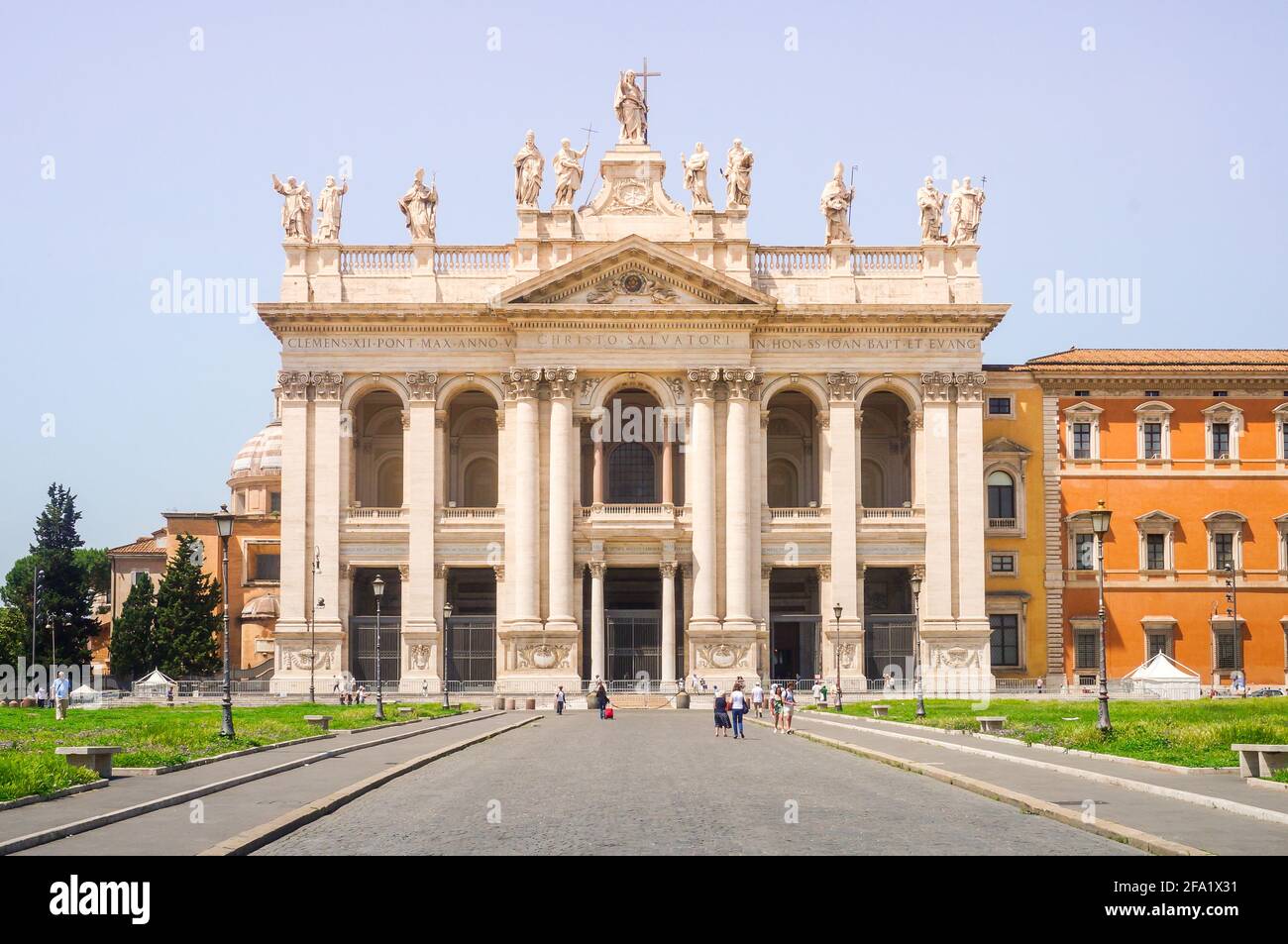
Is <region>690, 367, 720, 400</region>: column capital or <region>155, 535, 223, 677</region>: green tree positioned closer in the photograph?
<region>690, 367, 720, 400</region>: column capital

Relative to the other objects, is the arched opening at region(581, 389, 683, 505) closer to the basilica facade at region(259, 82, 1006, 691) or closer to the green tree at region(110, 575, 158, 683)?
the basilica facade at region(259, 82, 1006, 691)

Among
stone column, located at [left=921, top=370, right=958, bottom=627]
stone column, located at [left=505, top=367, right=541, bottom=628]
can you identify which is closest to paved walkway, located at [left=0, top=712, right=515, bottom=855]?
stone column, located at [left=505, top=367, right=541, bottom=628]

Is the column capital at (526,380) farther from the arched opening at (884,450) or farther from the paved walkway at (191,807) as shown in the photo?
the paved walkway at (191,807)

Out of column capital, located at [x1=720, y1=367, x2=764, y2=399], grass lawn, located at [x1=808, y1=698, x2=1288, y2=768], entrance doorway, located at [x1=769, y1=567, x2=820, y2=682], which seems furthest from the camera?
entrance doorway, located at [x1=769, y1=567, x2=820, y2=682]

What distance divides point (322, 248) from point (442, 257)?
522 centimetres

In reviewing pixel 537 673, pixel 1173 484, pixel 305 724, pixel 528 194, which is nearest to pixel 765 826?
pixel 305 724

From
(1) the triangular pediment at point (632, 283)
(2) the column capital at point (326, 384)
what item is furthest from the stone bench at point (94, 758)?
(2) the column capital at point (326, 384)

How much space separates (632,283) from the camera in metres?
70.2

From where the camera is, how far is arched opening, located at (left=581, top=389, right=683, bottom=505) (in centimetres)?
7125

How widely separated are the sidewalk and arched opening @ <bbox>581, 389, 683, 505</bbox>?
36.0 metres

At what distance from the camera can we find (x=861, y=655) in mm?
70438

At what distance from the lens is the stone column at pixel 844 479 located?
71.0m

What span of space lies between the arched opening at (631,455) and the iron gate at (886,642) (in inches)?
400

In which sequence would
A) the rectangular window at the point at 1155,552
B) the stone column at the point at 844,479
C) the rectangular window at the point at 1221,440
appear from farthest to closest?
the rectangular window at the point at 1221,440, the rectangular window at the point at 1155,552, the stone column at the point at 844,479
